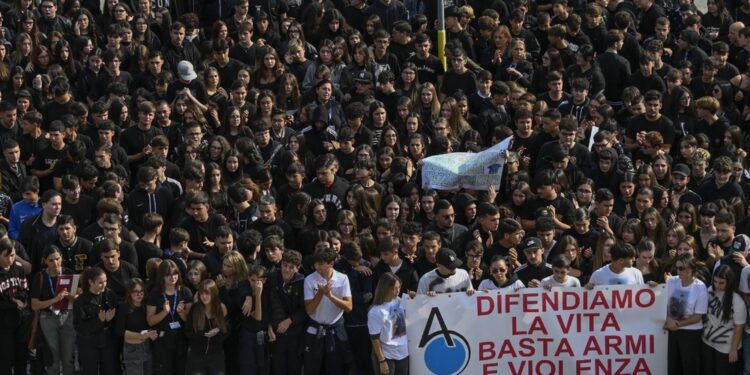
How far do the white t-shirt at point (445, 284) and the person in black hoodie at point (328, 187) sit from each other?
2460 millimetres

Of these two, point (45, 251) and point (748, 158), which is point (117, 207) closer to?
point (45, 251)

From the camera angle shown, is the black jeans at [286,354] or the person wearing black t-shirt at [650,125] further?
the person wearing black t-shirt at [650,125]

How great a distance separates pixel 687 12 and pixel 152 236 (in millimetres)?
9779

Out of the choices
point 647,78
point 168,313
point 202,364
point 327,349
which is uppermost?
point 647,78

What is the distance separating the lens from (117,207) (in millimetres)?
16203

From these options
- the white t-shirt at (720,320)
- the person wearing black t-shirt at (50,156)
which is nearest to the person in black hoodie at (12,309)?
the person wearing black t-shirt at (50,156)

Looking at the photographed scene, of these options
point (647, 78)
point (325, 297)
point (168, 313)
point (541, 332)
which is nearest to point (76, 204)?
point (168, 313)

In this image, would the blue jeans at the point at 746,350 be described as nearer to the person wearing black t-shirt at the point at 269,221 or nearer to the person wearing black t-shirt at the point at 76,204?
the person wearing black t-shirt at the point at 269,221

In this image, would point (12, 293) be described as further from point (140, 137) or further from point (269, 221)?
point (140, 137)

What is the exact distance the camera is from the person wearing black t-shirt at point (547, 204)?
16.7 m

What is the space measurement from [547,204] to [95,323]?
495 cm

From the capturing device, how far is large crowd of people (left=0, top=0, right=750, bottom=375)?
15.0 m

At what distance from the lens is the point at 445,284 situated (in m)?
15.0

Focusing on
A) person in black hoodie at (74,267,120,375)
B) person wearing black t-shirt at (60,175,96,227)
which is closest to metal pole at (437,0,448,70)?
person wearing black t-shirt at (60,175,96,227)
